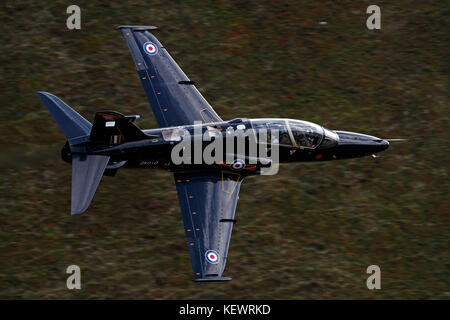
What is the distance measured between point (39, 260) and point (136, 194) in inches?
168

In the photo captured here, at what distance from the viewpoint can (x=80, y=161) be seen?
23.4 meters

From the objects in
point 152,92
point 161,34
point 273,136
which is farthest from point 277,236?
point 161,34

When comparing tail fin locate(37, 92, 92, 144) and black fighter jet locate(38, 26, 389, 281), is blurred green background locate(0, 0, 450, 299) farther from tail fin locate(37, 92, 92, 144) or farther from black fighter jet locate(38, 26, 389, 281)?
tail fin locate(37, 92, 92, 144)

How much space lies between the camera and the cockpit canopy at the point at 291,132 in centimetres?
2481

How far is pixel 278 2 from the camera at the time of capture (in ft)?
111

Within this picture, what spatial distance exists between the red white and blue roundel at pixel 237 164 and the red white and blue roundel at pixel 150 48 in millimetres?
5750

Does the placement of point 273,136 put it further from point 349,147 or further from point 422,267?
point 422,267

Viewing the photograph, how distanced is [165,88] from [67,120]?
13.5 feet

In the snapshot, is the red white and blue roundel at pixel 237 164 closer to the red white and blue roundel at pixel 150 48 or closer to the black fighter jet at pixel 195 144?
the black fighter jet at pixel 195 144

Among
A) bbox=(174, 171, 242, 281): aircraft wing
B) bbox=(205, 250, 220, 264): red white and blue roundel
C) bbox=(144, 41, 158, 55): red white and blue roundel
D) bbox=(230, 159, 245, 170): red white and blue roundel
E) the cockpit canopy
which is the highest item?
bbox=(144, 41, 158, 55): red white and blue roundel

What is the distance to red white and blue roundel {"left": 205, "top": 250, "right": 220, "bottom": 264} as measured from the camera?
22250 mm

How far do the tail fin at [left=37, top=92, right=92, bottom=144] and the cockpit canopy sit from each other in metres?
5.92

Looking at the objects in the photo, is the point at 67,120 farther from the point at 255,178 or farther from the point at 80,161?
the point at 255,178

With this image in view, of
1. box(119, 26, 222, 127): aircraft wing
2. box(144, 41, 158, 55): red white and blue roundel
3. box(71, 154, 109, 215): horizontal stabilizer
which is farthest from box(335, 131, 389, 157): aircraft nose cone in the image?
box(71, 154, 109, 215): horizontal stabilizer
